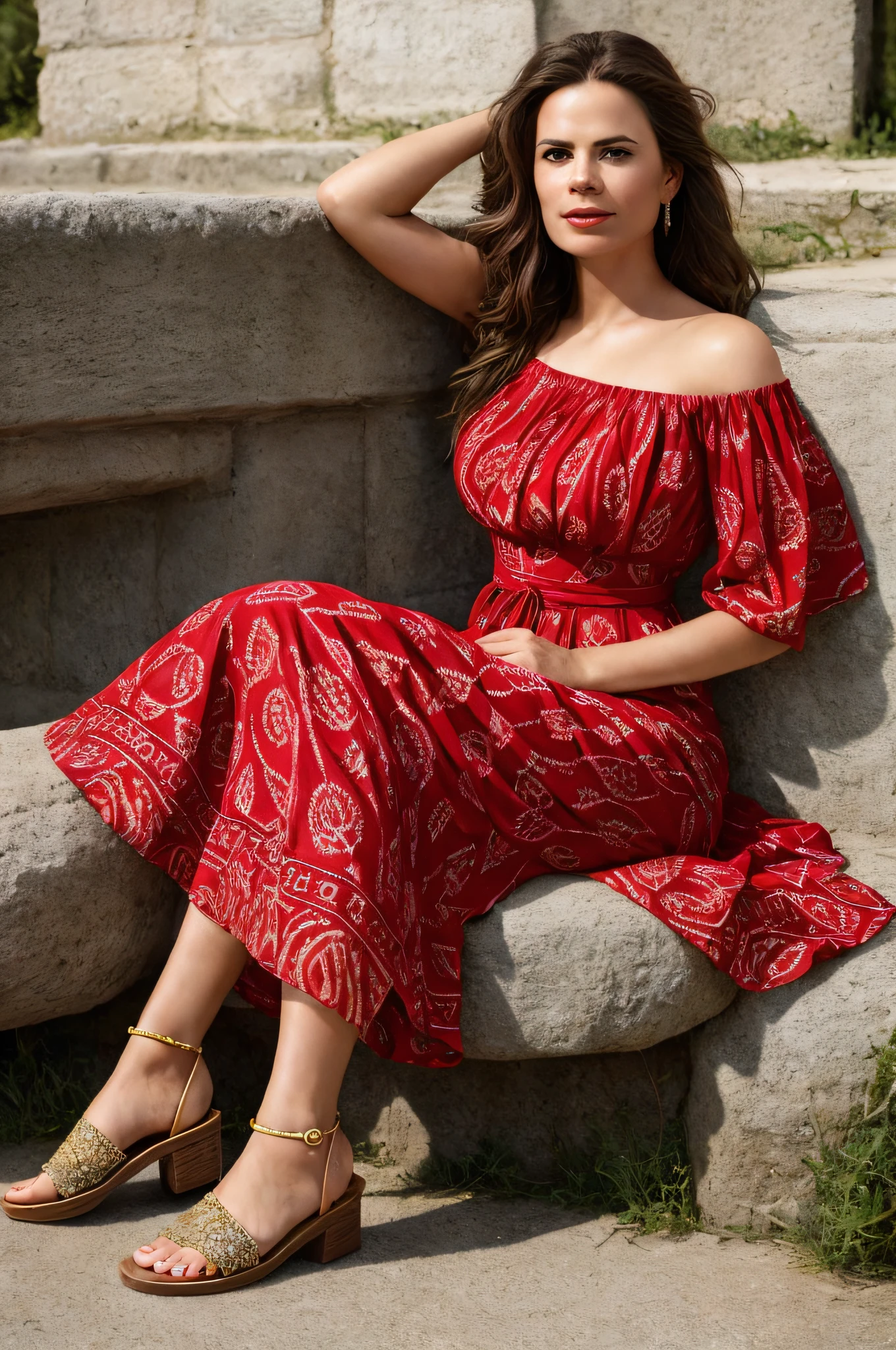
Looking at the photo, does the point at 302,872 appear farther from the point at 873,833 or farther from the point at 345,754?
the point at 873,833

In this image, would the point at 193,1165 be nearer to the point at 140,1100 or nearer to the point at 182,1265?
the point at 140,1100

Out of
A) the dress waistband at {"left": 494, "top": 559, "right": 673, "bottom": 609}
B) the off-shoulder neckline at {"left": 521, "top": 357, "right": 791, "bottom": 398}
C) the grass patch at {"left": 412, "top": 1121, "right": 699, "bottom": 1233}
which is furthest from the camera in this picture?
the dress waistband at {"left": 494, "top": 559, "right": 673, "bottom": 609}

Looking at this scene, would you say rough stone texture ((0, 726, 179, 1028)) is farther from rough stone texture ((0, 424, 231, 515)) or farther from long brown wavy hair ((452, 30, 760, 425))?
long brown wavy hair ((452, 30, 760, 425))

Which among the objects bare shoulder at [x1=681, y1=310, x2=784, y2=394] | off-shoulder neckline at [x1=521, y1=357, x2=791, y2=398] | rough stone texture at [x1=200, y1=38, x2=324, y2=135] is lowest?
off-shoulder neckline at [x1=521, y1=357, x2=791, y2=398]

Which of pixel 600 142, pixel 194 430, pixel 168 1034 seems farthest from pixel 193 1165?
pixel 600 142

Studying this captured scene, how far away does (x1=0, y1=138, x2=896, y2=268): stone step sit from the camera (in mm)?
3506

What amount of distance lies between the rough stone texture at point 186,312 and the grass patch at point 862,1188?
5.06ft

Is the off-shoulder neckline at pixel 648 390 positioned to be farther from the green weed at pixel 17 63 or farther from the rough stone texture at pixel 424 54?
the green weed at pixel 17 63

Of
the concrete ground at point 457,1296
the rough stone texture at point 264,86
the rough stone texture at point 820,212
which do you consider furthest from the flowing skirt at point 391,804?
the rough stone texture at point 264,86

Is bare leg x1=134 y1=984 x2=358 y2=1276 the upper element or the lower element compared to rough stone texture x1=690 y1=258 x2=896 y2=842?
lower

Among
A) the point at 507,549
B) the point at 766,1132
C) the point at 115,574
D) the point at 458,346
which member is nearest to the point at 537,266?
the point at 458,346

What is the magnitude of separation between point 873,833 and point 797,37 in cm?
230

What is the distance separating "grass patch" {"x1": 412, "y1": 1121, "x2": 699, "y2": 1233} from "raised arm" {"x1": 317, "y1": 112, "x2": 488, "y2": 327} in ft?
5.13

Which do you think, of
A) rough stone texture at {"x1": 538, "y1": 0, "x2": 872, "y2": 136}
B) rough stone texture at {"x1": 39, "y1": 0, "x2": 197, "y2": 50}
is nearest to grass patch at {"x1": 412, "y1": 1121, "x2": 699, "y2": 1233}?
rough stone texture at {"x1": 538, "y1": 0, "x2": 872, "y2": 136}
